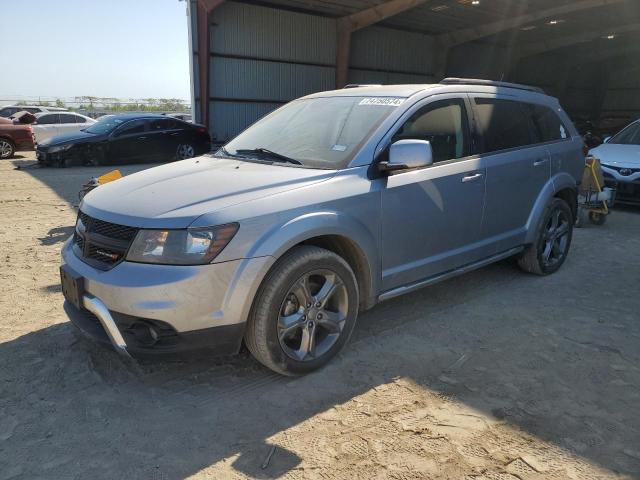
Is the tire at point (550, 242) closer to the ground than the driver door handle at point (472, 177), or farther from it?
closer to the ground

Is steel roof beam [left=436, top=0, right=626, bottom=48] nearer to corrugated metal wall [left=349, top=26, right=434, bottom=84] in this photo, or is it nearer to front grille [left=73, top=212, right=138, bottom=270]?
corrugated metal wall [left=349, top=26, right=434, bottom=84]

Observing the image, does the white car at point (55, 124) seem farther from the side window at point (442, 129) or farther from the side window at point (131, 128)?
the side window at point (442, 129)

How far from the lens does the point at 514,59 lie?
2670cm

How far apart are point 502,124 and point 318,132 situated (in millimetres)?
1744

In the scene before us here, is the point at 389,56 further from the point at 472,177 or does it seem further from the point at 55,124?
the point at 472,177

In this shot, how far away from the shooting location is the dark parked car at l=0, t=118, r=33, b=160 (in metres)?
15.5

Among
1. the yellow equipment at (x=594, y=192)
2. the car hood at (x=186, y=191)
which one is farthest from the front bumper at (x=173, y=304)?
the yellow equipment at (x=594, y=192)

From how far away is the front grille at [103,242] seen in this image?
9.34 feet

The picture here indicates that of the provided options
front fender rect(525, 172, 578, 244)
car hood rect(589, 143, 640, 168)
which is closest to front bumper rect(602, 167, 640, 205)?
car hood rect(589, 143, 640, 168)

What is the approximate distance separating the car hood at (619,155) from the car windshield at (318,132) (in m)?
6.09

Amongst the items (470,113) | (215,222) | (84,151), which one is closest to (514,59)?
(84,151)

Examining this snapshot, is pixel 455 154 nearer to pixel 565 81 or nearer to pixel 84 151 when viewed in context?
pixel 84 151

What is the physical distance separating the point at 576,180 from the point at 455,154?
2.05 metres

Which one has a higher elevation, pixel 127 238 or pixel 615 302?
pixel 127 238
